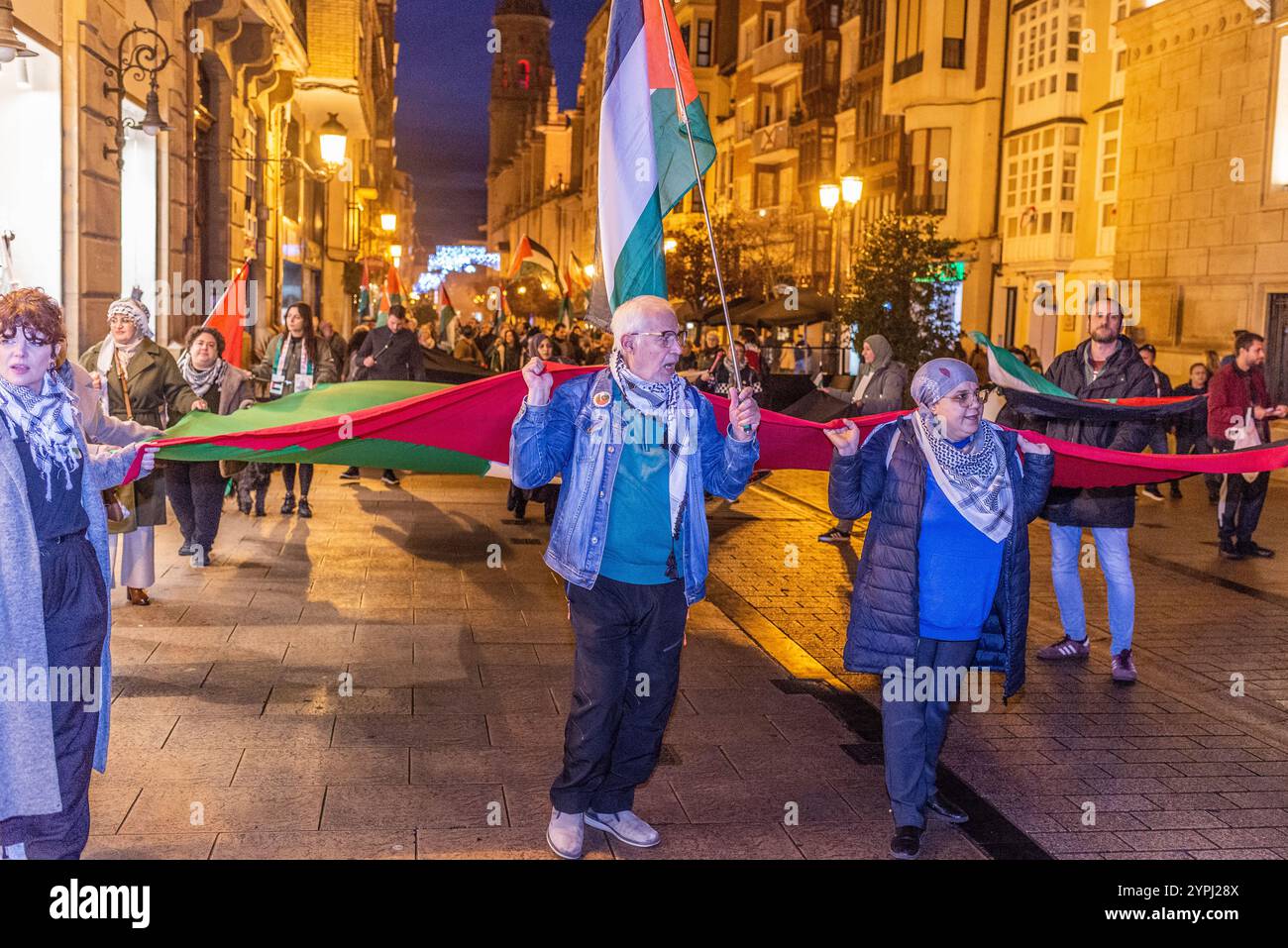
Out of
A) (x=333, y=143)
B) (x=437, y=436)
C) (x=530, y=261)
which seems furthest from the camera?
(x=333, y=143)

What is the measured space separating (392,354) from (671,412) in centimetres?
1128

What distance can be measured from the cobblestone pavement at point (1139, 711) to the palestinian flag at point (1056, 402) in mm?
1581

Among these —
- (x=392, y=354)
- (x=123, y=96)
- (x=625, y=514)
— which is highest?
(x=123, y=96)

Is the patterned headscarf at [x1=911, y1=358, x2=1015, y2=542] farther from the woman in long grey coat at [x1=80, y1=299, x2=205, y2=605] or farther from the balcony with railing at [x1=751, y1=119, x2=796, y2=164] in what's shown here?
the balcony with railing at [x1=751, y1=119, x2=796, y2=164]

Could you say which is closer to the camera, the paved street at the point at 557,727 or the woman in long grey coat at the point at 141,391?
the paved street at the point at 557,727

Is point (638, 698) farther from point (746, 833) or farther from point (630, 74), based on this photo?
point (630, 74)

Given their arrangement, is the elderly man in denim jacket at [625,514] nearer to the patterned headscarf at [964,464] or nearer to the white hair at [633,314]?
the white hair at [633,314]

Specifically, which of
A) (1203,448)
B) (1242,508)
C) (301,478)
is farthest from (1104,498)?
(1203,448)

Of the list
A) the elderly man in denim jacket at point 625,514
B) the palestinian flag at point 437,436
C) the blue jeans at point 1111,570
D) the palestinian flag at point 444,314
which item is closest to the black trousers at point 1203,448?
the blue jeans at point 1111,570

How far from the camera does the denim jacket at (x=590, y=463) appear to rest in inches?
209

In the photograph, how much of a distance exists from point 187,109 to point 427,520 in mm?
7794

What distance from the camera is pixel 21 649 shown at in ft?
15.1

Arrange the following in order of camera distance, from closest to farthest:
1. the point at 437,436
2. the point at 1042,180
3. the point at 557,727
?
1. the point at 437,436
2. the point at 557,727
3. the point at 1042,180

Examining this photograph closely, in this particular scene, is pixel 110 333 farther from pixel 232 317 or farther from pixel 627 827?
pixel 627 827
